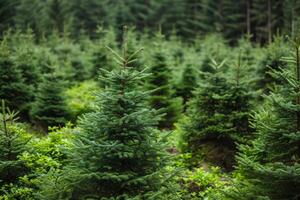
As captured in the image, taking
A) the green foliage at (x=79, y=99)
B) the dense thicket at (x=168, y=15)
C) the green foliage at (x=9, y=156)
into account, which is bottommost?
the green foliage at (x=79, y=99)

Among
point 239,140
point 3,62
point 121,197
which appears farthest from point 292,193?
point 3,62

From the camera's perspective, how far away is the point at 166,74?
16734 millimetres

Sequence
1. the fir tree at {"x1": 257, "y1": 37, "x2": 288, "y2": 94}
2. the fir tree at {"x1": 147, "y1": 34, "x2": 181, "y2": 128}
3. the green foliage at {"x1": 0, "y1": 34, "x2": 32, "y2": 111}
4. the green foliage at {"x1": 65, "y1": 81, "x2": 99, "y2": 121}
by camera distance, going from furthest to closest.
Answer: the fir tree at {"x1": 147, "y1": 34, "x2": 181, "y2": 128}, the fir tree at {"x1": 257, "y1": 37, "x2": 288, "y2": 94}, the green foliage at {"x1": 65, "y1": 81, "x2": 99, "y2": 121}, the green foliage at {"x1": 0, "y1": 34, "x2": 32, "y2": 111}

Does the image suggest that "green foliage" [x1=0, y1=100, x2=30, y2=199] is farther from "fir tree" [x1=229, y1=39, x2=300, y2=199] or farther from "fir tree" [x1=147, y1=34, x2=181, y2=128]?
"fir tree" [x1=147, y1=34, x2=181, y2=128]

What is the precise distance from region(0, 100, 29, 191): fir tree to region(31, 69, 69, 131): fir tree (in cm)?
595

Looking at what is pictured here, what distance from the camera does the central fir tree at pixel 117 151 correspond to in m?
6.38

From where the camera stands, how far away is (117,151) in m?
6.34

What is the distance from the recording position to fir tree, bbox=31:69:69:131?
561 inches

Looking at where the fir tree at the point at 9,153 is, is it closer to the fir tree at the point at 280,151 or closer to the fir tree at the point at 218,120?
the fir tree at the point at 280,151

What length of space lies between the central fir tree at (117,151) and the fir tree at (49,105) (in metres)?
7.81

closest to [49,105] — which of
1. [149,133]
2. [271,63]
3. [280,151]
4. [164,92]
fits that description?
[164,92]

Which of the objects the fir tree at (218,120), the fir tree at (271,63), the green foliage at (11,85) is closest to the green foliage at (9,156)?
the fir tree at (218,120)

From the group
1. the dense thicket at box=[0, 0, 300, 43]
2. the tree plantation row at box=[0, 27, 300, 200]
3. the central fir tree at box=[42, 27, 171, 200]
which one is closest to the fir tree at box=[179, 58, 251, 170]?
the tree plantation row at box=[0, 27, 300, 200]

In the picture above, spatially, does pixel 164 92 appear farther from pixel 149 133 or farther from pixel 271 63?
pixel 149 133
